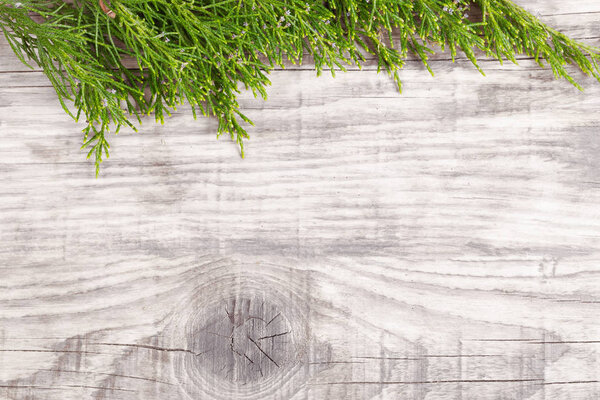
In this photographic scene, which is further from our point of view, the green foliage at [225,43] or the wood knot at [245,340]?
the wood knot at [245,340]

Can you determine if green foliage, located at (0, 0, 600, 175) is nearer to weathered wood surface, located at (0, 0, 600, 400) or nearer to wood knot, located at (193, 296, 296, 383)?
weathered wood surface, located at (0, 0, 600, 400)

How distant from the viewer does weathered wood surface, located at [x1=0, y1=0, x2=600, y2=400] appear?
2.02 m

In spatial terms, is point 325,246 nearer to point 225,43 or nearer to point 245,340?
point 245,340

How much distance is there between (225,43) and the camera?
6.09 ft

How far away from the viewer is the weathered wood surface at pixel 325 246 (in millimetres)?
2020

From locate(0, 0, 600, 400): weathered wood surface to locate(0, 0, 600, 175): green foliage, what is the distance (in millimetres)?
92

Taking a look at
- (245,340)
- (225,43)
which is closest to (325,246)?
(245,340)

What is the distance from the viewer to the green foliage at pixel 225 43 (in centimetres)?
181

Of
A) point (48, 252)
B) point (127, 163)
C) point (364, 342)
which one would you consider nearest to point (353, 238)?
point (364, 342)

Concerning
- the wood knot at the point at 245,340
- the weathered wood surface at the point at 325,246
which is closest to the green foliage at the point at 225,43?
the weathered wood surface at the point at 325,246

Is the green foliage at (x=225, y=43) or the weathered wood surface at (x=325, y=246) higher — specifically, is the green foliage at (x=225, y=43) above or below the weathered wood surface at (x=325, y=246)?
above

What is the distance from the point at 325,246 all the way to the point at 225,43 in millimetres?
822

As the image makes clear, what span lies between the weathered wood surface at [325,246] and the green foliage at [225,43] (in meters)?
0.09

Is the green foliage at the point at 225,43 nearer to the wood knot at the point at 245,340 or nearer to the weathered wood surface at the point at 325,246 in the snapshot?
the weathered wood surface at the point at 325,246
